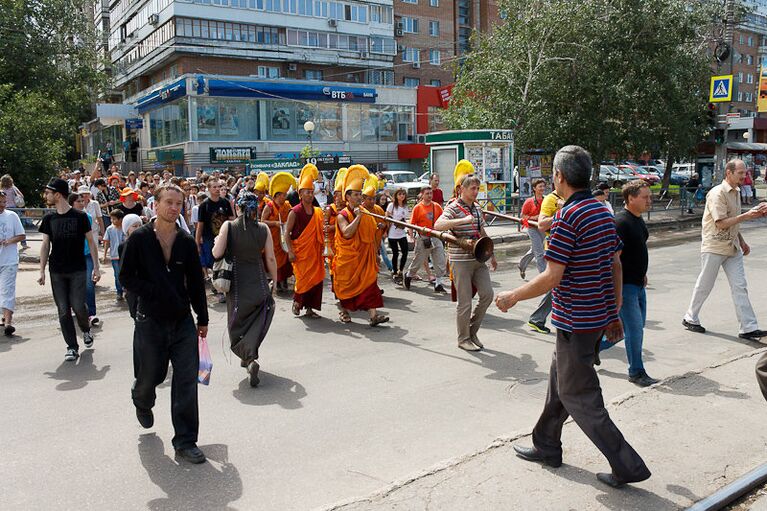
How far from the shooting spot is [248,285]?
21.0ft

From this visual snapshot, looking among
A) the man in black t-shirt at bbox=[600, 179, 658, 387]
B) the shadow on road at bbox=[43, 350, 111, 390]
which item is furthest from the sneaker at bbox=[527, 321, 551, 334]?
the shadow on road at bbox=[43, 350, 111, 390]

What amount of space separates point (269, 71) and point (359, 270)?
43.0 metres

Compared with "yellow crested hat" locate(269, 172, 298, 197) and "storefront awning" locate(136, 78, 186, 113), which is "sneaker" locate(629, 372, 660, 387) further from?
"storefront awning" locate(136, 78, 186, 113)

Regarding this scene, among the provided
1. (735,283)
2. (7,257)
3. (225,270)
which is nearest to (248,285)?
(225,270)

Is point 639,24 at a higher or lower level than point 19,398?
higher

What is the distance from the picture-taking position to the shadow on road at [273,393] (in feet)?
19.2

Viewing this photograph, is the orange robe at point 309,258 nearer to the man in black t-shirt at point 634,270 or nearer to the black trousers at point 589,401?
the man in black t-shirt at point 634,270

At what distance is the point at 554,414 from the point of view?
4.27 meters

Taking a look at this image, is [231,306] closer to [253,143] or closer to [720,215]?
[720,215]

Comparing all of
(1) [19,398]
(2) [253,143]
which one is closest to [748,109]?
(2) [253,143]

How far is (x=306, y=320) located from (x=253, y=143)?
34.7m

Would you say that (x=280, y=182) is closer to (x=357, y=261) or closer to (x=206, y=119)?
(x=357, y=261)

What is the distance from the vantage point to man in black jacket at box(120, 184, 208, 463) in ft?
15.4

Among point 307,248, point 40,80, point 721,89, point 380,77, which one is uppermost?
point 380,77
